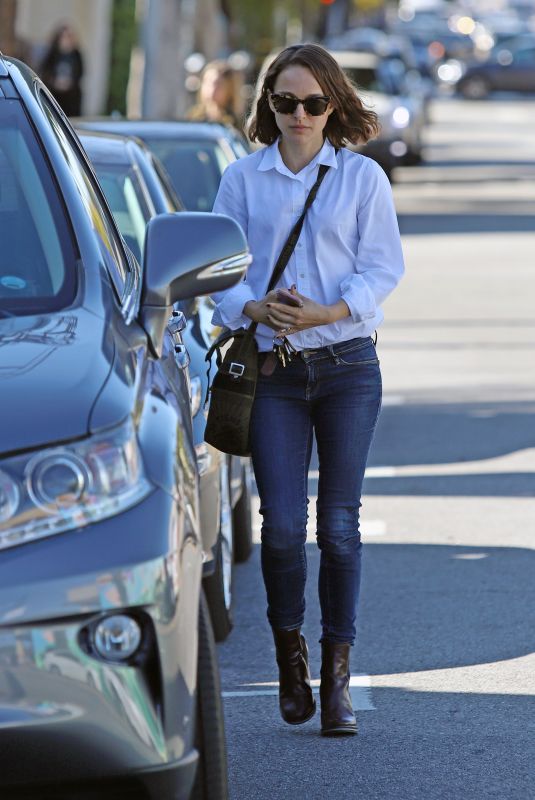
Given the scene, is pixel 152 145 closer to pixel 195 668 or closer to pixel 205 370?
pixel 205 370

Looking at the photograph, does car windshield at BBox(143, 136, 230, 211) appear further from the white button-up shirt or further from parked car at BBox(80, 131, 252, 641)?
the white button-up shirt

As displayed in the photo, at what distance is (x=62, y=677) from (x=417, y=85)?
106ft

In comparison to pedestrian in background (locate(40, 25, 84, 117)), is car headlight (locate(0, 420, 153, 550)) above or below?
above

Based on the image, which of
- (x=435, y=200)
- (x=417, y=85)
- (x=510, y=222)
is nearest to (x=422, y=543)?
(x=510, y=222)

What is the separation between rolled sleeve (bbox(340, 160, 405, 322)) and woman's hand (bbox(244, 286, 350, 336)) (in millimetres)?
116

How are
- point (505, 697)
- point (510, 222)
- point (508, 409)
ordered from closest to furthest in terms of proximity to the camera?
point (505, 697)
point (508, 409)
point (510, 222)

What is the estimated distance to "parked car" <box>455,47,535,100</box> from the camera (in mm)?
57656

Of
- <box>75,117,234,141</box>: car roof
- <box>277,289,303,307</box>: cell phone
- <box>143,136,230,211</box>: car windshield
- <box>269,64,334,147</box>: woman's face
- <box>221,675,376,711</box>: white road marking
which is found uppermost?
<box>269,64,334,147</box>: woman's face

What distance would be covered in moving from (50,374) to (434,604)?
10.9ft

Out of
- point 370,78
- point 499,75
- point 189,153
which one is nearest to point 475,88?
point 499,75

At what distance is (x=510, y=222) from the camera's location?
23.7 m

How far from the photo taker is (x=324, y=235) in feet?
16.6

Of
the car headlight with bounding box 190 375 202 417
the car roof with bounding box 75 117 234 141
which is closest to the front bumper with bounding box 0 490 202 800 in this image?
the car headlight with bounding box 190 375 202 417

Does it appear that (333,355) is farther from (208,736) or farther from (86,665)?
(86,665)
